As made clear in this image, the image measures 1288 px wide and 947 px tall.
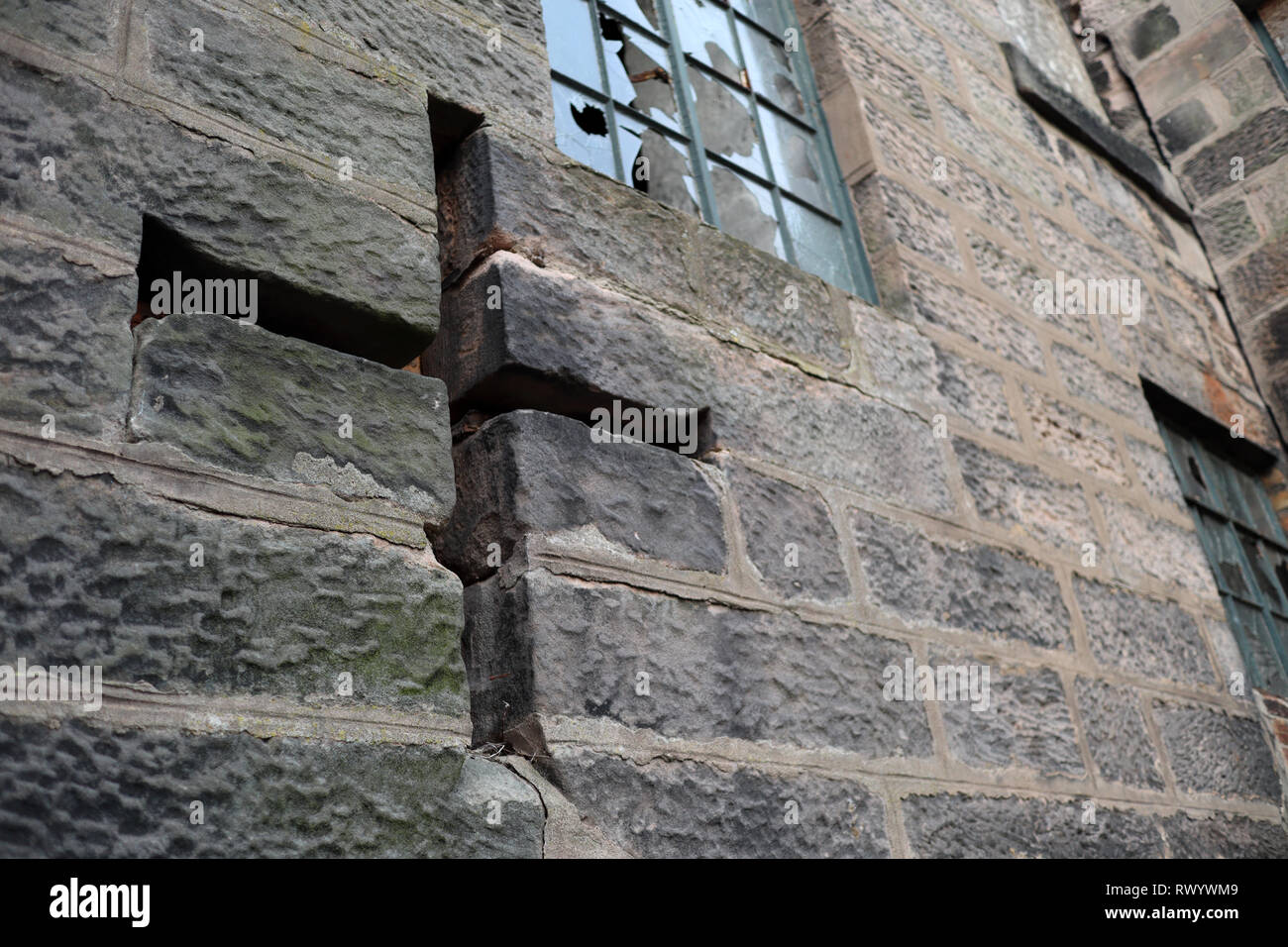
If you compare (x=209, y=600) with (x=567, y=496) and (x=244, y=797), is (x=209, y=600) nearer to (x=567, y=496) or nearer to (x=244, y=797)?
(x=244, y=797)

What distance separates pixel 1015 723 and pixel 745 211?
4.35 feet

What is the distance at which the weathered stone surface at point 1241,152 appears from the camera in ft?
15.8

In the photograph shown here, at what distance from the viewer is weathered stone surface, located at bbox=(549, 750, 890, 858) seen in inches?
58.3

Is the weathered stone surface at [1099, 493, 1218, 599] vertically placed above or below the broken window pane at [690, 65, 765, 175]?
below

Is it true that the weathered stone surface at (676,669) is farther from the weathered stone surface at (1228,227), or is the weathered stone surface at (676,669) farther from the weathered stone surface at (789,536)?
the weathered stone surface at (1228,227)

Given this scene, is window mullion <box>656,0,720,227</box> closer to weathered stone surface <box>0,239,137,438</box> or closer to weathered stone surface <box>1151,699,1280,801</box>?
weathered stone surface <box>0,239,137,438</box>

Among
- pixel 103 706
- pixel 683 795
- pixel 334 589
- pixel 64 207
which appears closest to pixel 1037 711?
pixel 683 795

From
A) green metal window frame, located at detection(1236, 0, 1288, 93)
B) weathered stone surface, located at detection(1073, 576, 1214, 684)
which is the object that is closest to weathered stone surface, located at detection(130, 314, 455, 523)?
weathered stone surface, located at detection(1073, 576, 1214, 684)

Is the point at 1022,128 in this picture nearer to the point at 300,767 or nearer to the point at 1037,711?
the point at 1037,711

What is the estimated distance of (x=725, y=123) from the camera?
2799 mm

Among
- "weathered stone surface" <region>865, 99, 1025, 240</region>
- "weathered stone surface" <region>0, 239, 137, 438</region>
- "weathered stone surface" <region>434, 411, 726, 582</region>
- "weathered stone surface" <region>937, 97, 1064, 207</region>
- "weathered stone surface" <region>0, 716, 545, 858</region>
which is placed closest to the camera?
"weathered stone surface" <region>0, 716, 545, 858</region>

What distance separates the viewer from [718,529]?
186 cm

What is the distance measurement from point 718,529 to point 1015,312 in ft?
5.10

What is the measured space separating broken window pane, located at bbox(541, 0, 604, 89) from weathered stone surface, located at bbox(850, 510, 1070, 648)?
3.82 feet
